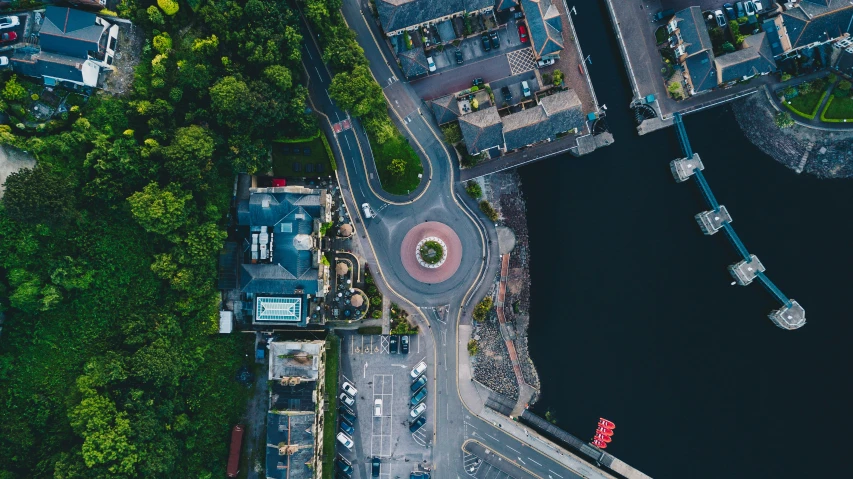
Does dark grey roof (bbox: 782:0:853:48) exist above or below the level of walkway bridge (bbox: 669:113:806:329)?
above

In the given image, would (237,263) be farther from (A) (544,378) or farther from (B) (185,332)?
(A) (544,378)

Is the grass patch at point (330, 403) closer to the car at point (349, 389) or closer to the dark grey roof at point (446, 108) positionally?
the car at point (349, 389)

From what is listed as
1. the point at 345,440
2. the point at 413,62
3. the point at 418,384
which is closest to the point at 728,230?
the point at 418,384

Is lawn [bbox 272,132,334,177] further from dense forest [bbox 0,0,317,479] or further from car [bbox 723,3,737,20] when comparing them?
car [bbox 723,3,737,20]

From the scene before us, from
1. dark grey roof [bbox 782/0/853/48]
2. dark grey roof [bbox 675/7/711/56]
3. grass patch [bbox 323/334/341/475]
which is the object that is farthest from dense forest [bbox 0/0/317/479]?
dark grey roof [bbox 782/0/853/48]

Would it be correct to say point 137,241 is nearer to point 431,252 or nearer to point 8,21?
point 8,21

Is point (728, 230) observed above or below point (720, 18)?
below
